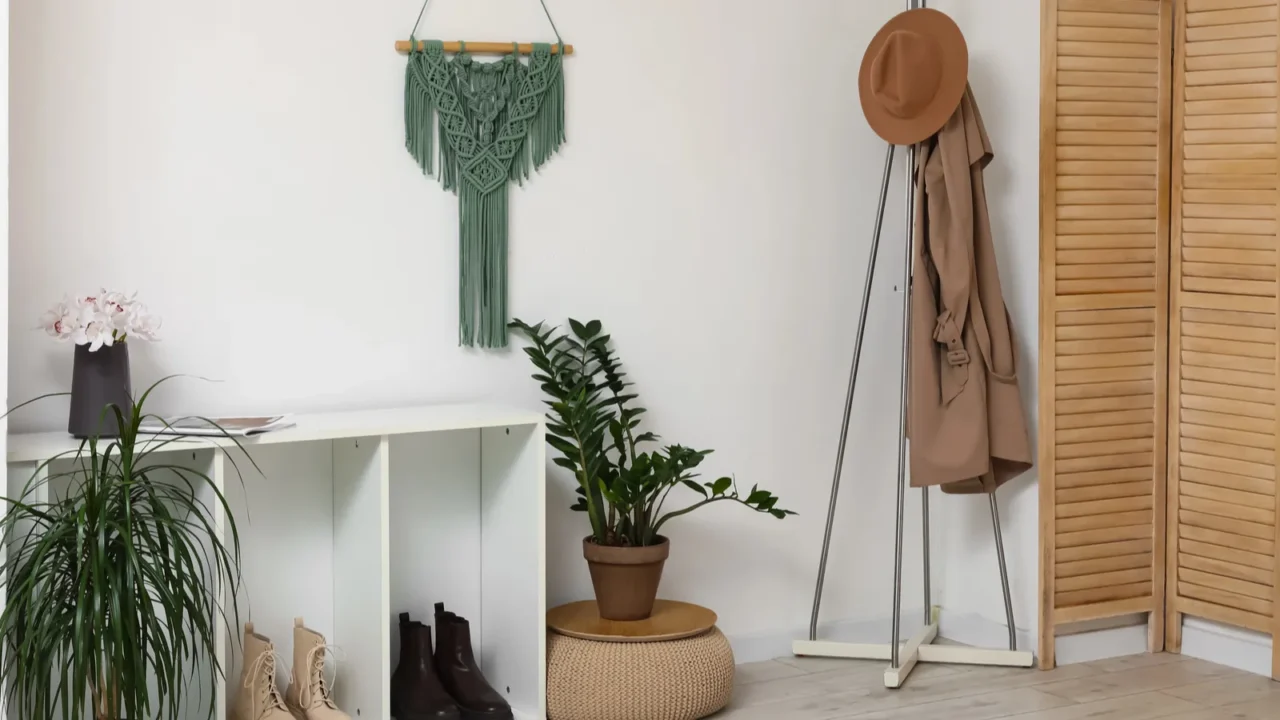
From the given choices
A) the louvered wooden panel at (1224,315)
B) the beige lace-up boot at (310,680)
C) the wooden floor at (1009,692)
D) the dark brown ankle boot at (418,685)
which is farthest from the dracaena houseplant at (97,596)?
the louvered wooden panel at (1224,315)

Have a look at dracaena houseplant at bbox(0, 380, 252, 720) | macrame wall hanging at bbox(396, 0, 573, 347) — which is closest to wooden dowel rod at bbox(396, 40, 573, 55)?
macrame wall hanging at bbox(396, 0, 573, 347)

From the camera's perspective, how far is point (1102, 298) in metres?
3.29

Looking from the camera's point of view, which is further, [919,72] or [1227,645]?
[1227,645]

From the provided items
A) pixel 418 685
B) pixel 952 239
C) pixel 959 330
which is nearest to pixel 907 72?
pixel 952 239

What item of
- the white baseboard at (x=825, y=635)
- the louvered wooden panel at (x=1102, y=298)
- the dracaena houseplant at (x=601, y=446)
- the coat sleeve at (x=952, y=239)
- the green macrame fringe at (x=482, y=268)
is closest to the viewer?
the dracaena houseplant at (x=601, y=446)

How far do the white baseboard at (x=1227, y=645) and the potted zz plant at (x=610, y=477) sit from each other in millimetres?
1250

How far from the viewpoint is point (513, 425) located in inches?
109

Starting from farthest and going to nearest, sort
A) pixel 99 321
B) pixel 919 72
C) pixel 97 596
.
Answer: pixel 919 72 < pixel 99 321 < pixel 97 596

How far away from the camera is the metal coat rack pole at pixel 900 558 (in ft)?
10.4

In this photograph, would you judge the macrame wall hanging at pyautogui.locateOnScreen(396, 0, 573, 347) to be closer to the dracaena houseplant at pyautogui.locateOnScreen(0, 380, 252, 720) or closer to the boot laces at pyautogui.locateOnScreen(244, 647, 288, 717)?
the boot laces at pyautogui.locateOnScreen(244, 647, 288, 717)

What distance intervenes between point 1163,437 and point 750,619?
1128mm

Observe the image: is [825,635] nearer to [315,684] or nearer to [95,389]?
[315,684]

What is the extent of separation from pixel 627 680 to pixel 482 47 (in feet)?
4.55

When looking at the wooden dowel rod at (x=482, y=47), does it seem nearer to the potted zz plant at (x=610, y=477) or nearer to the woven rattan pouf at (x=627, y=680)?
the potted zz plant at (x=610, y=477)
